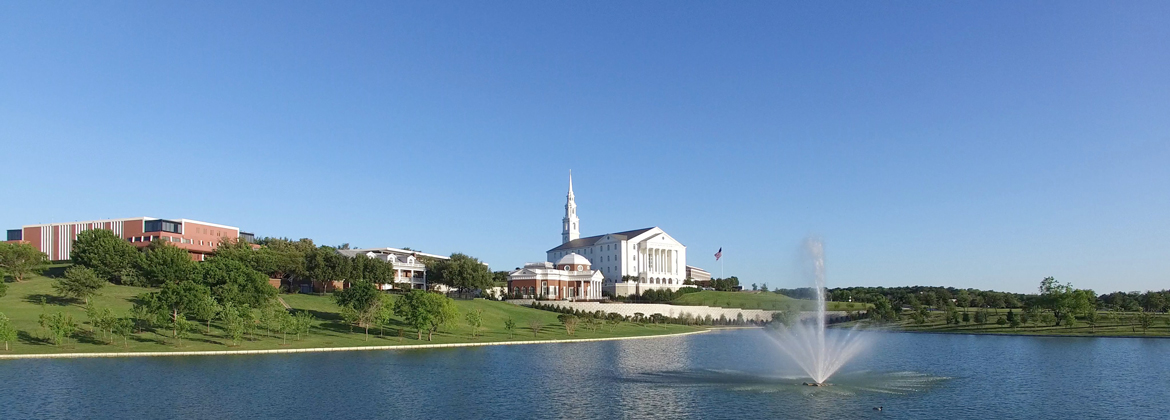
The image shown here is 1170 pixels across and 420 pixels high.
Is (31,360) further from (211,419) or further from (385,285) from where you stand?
(385,285)

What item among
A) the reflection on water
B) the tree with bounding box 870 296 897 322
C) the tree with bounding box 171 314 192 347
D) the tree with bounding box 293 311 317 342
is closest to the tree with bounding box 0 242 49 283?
the tree with bounding box 171 314 192 347

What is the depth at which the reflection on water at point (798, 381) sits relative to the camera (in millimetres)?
46281

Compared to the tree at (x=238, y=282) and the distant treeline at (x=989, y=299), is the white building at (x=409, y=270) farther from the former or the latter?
the distant treeline at (x=989, y=299)

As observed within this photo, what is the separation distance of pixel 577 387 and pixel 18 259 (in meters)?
101

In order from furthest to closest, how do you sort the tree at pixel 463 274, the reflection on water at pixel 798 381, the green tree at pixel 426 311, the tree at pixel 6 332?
the tree at pixel 463 274, the green tree at pixel 426 311, the tree at pixel 6 332, the reflection on water at pixel 798 381

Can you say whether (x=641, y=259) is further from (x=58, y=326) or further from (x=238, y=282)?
(x=58, y=326)

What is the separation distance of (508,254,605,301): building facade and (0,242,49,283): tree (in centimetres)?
7562

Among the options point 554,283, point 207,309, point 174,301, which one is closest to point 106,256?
point 174,301

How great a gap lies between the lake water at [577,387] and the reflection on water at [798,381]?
133 mm

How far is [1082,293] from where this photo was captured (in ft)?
342

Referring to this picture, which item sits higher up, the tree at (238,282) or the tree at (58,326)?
the tree at (238,282)

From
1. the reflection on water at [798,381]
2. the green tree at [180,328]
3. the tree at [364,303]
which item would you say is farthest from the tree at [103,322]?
the reflection on water at [798,381]

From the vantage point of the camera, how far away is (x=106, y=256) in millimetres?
107000

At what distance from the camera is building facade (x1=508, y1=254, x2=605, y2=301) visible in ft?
484
